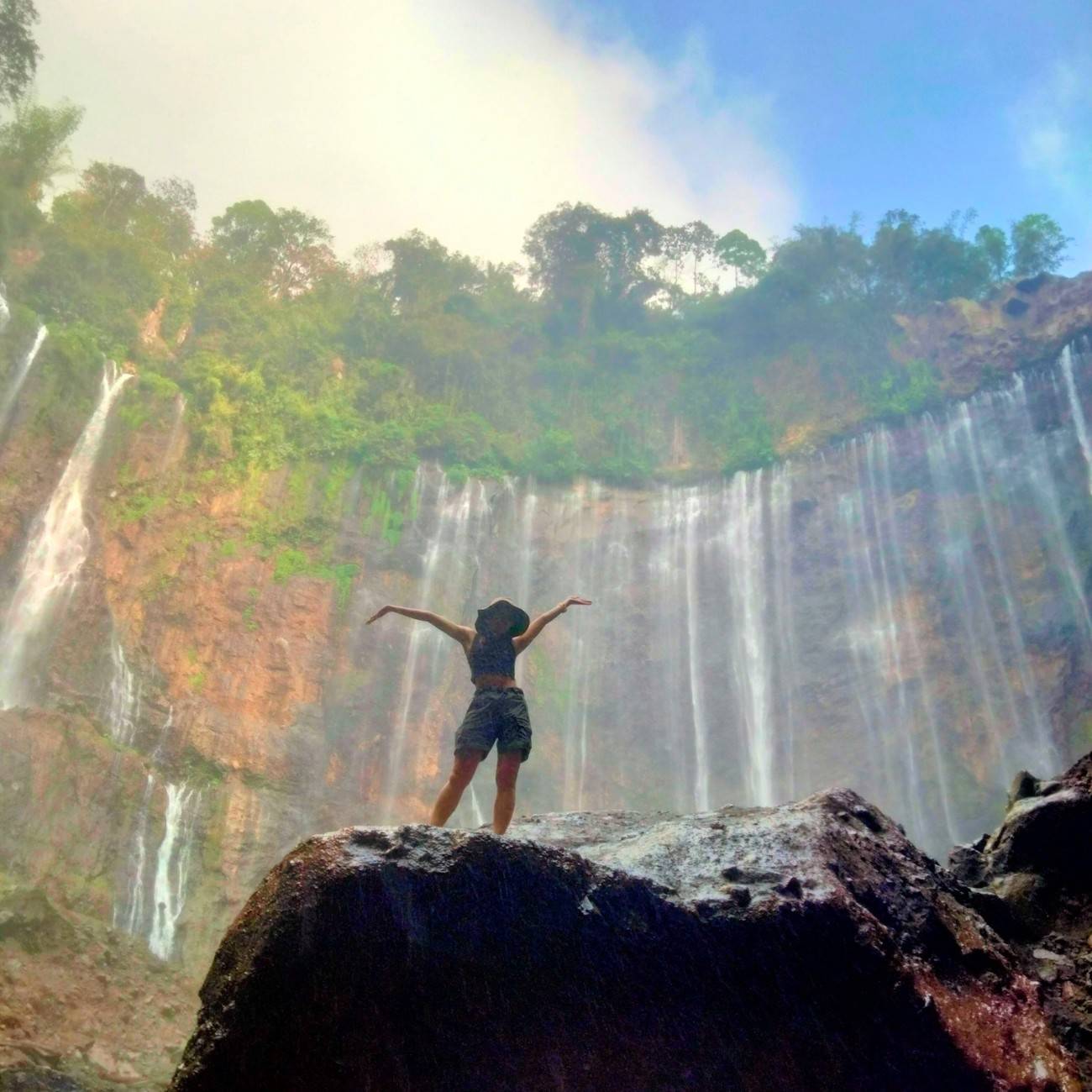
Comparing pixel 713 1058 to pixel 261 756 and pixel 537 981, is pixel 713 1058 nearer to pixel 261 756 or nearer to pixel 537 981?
pixel 537 981

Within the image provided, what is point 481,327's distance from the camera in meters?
31.9

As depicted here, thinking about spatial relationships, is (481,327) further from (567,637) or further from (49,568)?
(49,568)

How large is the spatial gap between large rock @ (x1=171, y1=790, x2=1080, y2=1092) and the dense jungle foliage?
68.8ft

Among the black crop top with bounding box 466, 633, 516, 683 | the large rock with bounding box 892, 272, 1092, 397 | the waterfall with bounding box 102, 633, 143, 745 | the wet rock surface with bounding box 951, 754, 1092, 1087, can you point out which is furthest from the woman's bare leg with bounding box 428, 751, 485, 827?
the large rock with bounding box 892, 272, 1092, 397

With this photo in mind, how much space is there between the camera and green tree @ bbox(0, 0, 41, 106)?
1956 cm

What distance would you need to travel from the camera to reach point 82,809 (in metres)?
15.2

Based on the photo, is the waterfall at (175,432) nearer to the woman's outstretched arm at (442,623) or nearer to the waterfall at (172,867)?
the waterfall at (172,867)

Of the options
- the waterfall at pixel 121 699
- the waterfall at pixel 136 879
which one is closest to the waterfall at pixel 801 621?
the waterfall at pixel 136 879

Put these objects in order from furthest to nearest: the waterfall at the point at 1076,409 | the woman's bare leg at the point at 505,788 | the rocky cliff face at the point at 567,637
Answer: the waterfall at the point at 1076,409 → the rocky cliff face at the point at 567,637 → the woman's bare leg at the point at 505,788

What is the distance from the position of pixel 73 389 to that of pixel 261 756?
9.83m

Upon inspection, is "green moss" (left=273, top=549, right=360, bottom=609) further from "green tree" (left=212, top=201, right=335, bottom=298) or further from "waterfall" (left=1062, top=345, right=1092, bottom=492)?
"waterfall" (left=1062, top=345, right=1092, bottom=492)

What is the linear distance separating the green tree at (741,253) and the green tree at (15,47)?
2629 cm

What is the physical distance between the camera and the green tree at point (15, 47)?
64.2ft

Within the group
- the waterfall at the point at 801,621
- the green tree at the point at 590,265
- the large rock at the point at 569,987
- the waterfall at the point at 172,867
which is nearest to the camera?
the large rock at the point at 569,987
